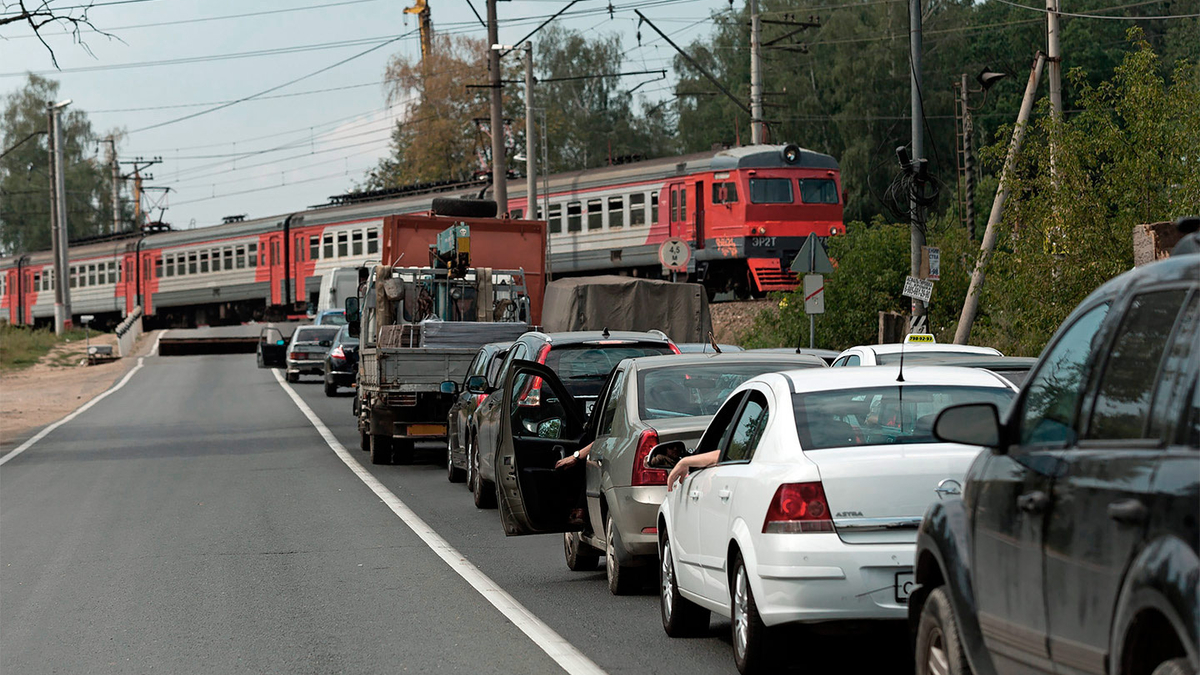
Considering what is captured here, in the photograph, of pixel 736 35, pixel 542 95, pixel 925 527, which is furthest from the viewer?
pixel 542 95

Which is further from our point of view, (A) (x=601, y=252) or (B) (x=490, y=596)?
(A) (x=601, y=252)

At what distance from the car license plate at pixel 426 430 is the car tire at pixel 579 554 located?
339 inches

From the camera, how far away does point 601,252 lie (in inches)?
1571

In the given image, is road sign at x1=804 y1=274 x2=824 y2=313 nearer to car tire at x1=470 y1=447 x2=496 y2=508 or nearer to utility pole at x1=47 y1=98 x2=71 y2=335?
car tire at x1=470 y1=447 x2=496 y2=508

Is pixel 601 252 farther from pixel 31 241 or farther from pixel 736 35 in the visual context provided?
pixel 31 241

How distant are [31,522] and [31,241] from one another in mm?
105912

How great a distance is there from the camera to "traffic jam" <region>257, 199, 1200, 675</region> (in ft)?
12.1

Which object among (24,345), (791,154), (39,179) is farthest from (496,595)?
(39,179)

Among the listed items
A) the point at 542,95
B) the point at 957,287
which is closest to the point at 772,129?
the point at 542,95

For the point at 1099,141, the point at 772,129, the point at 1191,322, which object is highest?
the point at 772,129

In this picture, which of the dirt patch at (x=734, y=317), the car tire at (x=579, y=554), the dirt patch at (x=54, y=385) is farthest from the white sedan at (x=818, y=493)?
the dirt patch at (x=734, y=317)

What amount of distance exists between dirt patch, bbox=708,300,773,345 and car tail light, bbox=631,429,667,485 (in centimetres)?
2548

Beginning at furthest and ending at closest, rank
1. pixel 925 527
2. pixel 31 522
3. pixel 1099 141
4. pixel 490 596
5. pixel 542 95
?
pixel 542 95, pixel 1099 141, pixel 31 522, pixel 490 596, pixel 925 527

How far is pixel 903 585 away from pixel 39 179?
11634 cm
